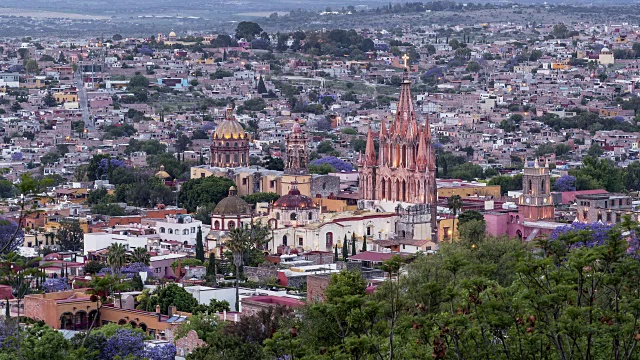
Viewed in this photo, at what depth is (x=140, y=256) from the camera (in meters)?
67.6

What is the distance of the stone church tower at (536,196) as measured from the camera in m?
81.6

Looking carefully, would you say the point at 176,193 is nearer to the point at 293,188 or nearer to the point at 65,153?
the point at 293,188

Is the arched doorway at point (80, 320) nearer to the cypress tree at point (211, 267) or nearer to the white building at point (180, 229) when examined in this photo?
the cypress tree at point (211, 267)

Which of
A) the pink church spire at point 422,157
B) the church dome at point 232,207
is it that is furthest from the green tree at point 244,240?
the pink church spire at point 422,157

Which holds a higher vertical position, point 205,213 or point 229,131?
point 229,131

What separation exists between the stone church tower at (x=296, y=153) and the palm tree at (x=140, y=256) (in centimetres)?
2009

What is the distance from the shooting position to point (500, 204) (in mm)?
84625

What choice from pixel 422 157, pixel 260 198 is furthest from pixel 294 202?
pixel 260 198

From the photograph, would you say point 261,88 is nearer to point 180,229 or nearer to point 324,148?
point 324,148

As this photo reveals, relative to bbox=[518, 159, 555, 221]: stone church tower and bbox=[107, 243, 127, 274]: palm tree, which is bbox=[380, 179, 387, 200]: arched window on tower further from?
bbox=[107, 243, 127, 274]: palm tree

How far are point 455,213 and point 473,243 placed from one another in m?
17.0

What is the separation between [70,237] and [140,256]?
9925 millimetres

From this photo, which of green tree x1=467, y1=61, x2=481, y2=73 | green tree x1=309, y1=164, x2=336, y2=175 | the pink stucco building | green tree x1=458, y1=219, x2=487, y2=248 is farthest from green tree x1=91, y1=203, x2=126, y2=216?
green tree x1=467, y1=61, x2=481, y2=73

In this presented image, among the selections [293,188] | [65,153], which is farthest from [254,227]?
[65,153]
